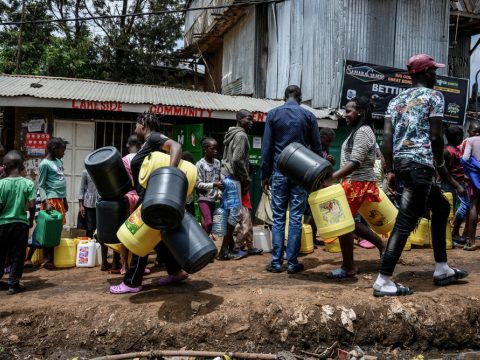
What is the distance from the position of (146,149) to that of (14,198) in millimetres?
1425

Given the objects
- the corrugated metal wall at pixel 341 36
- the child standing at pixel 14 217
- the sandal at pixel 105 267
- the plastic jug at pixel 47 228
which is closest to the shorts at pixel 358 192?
the sandal at pixel 105 267

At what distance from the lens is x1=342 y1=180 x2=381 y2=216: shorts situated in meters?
4.25

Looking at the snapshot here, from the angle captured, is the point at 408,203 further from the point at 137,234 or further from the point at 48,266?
the point at 48,266

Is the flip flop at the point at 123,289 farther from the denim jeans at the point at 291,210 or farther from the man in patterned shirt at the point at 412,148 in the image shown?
the man in patterned shirt at the point at 412,148

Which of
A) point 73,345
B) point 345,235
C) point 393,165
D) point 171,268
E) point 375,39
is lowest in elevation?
point 73,345

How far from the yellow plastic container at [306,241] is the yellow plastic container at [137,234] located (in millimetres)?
2520

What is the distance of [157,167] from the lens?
360 centimetres

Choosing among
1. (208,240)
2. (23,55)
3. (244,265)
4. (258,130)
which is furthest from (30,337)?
(23,55)

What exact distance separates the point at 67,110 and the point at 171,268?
6.21 metres

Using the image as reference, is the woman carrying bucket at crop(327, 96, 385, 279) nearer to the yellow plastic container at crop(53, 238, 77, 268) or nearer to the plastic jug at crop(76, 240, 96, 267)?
the plastic jug at crop(76, 240, 96, 267)

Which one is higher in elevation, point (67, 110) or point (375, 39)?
point (375, 39)

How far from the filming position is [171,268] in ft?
13.5

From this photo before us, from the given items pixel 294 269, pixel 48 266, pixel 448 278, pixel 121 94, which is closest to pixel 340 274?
pixel 294 269

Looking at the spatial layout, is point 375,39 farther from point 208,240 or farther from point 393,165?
point 208,240
